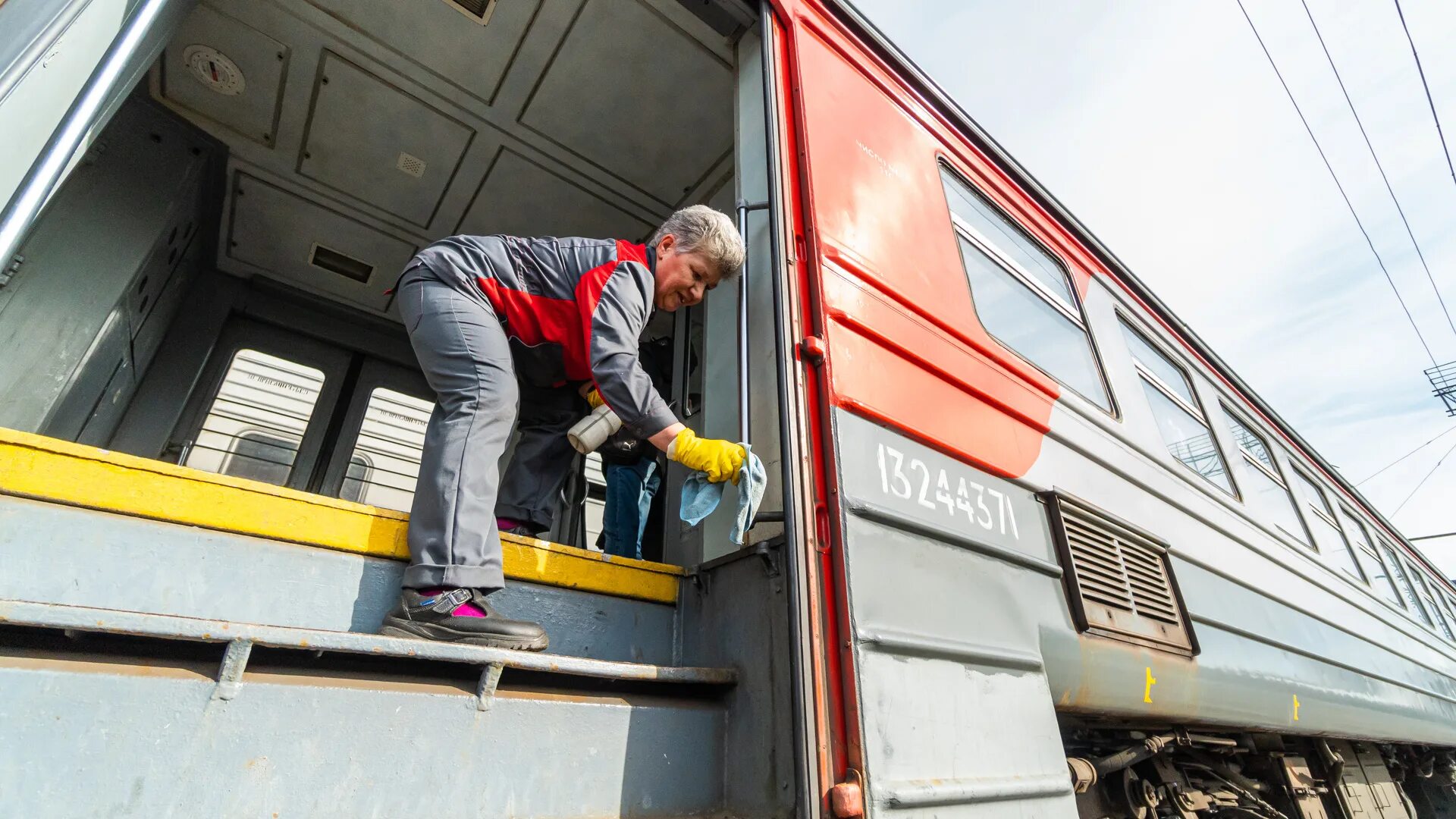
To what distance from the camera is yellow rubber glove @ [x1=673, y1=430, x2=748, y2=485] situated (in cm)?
146

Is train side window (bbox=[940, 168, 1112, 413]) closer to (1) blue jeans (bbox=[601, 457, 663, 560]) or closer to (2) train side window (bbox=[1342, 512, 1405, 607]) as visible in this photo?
(1) blue jeans (bbox=[601, 457, 663, 560])

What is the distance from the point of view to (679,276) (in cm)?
174

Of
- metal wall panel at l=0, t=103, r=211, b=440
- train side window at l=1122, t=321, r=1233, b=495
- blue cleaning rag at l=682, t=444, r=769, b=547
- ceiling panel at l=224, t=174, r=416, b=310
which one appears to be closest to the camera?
blue cleaning rag at l=682, t=444, r=769, b=547

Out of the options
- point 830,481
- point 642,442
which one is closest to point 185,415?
point 642,442

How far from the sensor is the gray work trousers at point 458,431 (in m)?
1.22

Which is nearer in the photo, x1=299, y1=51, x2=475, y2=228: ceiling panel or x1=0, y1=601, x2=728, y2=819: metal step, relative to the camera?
x1=0, y1=601, x2=728, y2=819: metal step

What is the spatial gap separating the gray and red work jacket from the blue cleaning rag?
162 millimetres

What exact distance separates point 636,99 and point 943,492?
81.6 inches

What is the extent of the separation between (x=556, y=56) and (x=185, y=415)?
8.54 feet

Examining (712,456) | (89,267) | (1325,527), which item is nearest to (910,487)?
(712,456)

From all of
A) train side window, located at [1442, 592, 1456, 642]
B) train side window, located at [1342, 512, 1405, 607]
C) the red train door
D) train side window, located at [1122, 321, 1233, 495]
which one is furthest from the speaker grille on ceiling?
train side window, located at [1442, 592, 1456, 642]

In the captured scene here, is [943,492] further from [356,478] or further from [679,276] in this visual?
[356,478]

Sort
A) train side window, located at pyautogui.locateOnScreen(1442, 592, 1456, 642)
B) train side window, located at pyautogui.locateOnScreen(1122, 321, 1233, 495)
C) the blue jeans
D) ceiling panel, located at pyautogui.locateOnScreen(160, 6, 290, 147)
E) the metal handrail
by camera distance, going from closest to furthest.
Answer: the metal handrail → ceiling panel, located at pyautogui.locateOnScreen(160, 6, 290, 147) → the blue jeans → train side window, located at pyautogui.locateOnScreen(1122, 321, 1233, 495) → train side window, located at pyautogui.locateOnScreen(1442, 592, 1456, 642)

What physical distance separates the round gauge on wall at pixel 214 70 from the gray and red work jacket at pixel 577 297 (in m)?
1.87
